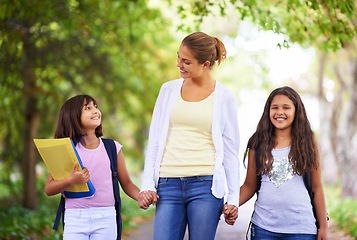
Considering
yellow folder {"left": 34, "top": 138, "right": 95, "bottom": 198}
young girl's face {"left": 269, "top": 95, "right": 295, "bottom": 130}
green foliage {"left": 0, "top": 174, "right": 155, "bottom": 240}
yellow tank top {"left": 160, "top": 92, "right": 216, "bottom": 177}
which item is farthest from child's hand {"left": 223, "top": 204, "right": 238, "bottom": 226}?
green foliage {"left": 0, "top": 174, "right": 155, "bottom": 240}

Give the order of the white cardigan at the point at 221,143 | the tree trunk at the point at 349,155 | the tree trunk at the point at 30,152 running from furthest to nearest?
the tree trunk at the point at 349,155, the tree trunk at the point at 30,152, the white cardigan at the point at 221,143

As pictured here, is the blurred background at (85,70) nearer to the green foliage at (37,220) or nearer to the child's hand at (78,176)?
the green foliage at (37,220)

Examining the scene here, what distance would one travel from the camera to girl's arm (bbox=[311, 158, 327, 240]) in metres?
3.37

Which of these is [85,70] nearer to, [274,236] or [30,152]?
[30,152]

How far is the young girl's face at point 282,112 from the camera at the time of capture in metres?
3.59

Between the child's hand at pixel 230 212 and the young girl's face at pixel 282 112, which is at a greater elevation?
the young girl's face at pixel 282 112

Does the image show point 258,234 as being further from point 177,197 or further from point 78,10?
point 78,10

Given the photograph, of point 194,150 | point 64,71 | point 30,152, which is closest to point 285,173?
point 194,150

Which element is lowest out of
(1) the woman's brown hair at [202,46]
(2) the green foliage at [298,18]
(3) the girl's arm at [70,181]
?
(3) the girl's arm at [70,181]

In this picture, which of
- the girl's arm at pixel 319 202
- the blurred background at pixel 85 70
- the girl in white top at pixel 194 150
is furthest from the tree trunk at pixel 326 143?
the girl in white top at pixel 194 150

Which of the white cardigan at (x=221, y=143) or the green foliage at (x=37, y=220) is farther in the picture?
the green foliage at (x=37, y=220)

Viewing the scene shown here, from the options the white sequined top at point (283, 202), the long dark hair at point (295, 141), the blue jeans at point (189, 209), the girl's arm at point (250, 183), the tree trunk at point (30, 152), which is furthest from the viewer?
the tree trunk at point (30, 152)

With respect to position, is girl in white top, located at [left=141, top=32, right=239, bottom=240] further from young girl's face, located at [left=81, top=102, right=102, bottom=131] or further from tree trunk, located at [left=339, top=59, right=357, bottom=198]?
tree trunk, located at [left=339, top=59, right=357, bottom=198]

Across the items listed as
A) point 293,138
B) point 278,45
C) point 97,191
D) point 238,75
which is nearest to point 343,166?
point 238,75
